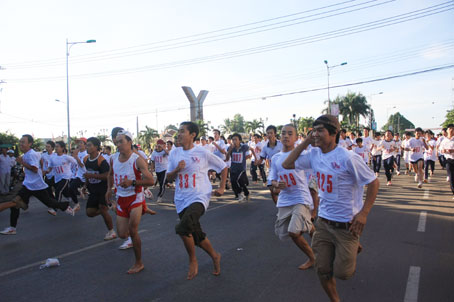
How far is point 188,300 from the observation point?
3.80m

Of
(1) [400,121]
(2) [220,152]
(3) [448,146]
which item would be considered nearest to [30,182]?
(2) [220,152]

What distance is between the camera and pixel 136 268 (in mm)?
4758

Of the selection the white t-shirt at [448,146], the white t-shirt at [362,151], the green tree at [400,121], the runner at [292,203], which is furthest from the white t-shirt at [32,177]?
the green tree at [400,121]

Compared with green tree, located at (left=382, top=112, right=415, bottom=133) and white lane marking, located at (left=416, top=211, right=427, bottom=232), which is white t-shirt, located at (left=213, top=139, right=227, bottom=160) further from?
green tree, located at (left=382, top=112, right=415, bottom=133)

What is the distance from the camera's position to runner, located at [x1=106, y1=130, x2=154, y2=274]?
4781 millimetres

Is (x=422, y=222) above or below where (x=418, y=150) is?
below

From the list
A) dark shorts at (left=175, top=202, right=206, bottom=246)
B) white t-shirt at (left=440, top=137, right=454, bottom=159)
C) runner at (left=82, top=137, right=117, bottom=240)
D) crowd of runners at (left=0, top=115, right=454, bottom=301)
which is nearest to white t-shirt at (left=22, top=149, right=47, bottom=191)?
crowd of runners at (left=0, top=115, right=454, bottom=301)

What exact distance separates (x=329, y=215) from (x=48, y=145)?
9.33 metres

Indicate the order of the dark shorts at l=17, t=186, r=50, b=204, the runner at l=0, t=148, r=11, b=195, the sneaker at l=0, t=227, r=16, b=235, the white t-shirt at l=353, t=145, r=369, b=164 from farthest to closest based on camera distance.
Answer: the white t-shirt at l=353, t=145, r=369, b=164, the runner at l=0, t=148, r=11, b=195, the dark shorts at l=17, t=186, r=50, b=204, the sneaker at l=0, t=227, r=16, b=235

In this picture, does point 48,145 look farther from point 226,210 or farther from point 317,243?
point 317,243

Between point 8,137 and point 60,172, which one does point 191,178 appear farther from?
point 8,137

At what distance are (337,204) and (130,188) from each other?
2879mm

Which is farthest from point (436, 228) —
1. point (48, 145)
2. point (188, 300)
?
point (48, 145)

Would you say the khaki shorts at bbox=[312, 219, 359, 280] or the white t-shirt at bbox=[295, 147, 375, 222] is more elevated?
the white t-shirt at bbox=[295, 147, 375, 222]
